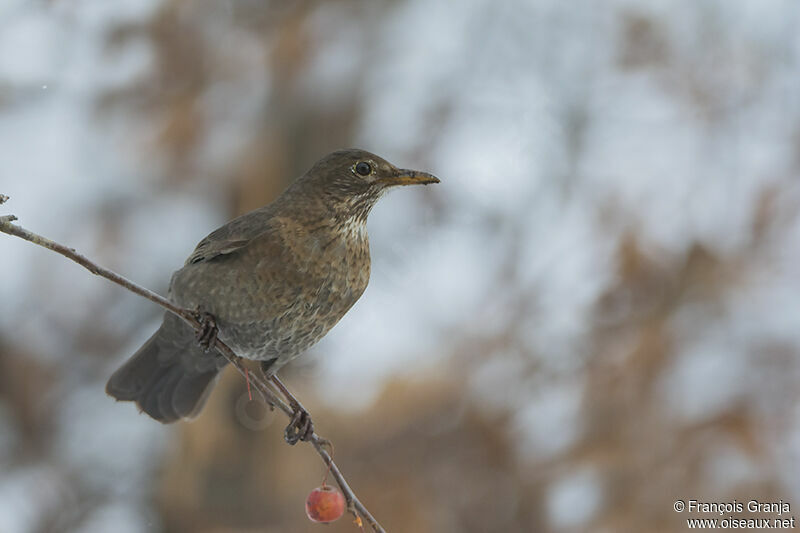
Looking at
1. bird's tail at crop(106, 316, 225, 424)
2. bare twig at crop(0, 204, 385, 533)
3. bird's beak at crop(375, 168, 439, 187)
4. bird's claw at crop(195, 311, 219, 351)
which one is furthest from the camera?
bird's tail at crop(106, 316, 225, 424)

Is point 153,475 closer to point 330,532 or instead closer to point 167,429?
point 167,429

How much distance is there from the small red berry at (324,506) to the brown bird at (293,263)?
0.55 meters

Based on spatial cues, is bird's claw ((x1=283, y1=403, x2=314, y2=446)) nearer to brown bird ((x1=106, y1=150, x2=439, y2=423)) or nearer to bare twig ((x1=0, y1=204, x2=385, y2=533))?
brown bird ((x1=106, y1=150, x2=439, y2=423))

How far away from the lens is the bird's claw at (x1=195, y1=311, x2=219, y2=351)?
2.60m

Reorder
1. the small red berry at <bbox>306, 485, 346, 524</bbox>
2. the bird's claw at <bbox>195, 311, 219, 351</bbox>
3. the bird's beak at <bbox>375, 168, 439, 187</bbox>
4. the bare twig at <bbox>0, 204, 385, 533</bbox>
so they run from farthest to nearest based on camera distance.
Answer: the bird's claw at <bbox>195, 311, 219, 351</bbox> < the bird's beak at <bbox>375, 168, 439, 187</bbox> < the small red berry at <bbox>306, 485, 346, 524</bbox> < the bare twig at <bbox>0, 204, 385, 533</bbox>

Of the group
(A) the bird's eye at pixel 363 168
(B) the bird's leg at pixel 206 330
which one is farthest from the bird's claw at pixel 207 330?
(A) the bird's eye at pixel 363 168

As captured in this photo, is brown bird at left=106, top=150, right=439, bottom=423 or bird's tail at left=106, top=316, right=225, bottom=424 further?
bird's tail at left=106, top=316, right=225, bottom=424

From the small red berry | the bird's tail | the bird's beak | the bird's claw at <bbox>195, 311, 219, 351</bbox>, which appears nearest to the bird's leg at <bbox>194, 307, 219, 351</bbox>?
the bird's claw at <bbox>195, 311, 219, 351</bbox>

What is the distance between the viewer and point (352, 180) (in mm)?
2719

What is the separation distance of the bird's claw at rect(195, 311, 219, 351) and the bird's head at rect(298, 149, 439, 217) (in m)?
0.53

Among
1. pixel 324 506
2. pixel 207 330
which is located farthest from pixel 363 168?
pixel 324 506

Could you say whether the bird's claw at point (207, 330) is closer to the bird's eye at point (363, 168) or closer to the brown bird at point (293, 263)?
the brown bird at point (293, 263)

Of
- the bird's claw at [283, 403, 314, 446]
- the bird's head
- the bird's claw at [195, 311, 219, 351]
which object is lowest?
the bird's claw at [283, 403, 314, 446]

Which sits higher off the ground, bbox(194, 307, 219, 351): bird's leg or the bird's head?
the bird's head
